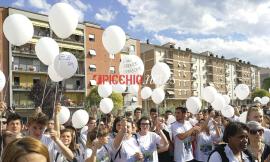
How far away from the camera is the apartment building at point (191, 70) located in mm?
72688

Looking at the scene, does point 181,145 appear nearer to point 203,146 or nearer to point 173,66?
point 203,146

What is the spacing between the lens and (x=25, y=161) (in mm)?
1425

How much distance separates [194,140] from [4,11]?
40.5 meters

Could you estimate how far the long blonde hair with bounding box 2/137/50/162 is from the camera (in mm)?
1413

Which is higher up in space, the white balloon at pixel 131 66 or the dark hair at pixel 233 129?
the white balloon at pixel 131 66

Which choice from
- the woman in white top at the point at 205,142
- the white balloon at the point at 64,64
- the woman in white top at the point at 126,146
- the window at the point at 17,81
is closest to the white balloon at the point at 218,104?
the woman in white top at the point at 205,142

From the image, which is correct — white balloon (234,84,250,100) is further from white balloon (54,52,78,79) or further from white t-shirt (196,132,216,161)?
white balloon (54,52,78,79)

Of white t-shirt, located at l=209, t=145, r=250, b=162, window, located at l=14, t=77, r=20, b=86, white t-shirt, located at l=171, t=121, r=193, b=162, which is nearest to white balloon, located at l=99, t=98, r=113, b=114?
white t-shirt, located at l=171, t=121, r=193, b=162

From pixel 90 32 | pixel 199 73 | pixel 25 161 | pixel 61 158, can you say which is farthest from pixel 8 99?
pixel 199 73

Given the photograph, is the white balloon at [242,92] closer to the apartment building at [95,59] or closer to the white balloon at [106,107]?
the white balloon at [106,107]

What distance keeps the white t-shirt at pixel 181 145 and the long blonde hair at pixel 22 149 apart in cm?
597

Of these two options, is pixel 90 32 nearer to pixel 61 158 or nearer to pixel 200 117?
pixel 200 117

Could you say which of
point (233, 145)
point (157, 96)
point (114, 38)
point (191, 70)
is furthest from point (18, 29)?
point (191, 70)

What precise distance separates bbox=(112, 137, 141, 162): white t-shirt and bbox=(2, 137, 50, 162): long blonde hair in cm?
396
